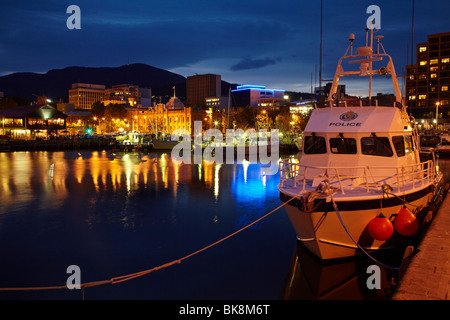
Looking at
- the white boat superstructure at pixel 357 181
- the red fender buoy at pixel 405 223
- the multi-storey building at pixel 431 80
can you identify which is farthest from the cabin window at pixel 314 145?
the multi-storey building at pixel 431 80

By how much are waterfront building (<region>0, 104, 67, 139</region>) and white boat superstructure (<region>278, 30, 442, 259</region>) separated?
92.2 meters

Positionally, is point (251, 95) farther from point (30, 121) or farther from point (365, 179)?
point (365, 179)

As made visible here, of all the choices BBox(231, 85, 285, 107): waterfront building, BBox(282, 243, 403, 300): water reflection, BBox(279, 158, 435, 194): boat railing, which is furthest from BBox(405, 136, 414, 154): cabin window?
BBox(231, 85, 285, 107): waterfront building

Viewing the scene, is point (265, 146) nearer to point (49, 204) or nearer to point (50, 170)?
point (50, 170)

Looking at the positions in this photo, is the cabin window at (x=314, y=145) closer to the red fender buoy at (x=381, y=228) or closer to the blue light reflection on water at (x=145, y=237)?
the red fender buoy at (x=381, y=228)

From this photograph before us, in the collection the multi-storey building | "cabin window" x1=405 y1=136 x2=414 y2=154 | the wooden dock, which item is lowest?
the wooden dock

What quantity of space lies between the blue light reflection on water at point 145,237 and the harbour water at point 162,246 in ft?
0.13

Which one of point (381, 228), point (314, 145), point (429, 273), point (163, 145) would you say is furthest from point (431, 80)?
point (429, 273)

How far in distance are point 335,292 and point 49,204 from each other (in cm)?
1919

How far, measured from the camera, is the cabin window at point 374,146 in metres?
13.9

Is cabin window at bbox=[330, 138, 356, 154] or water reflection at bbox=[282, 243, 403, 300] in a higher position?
cabin window at bbox=[330, 138, 356, 154]

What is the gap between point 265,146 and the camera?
6700cm

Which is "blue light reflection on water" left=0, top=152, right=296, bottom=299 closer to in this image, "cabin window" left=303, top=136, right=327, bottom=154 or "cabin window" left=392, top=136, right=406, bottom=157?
"cabin window" left=303, top=136, right=327, bottom=154

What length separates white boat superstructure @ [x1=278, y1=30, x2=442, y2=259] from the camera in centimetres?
1141
